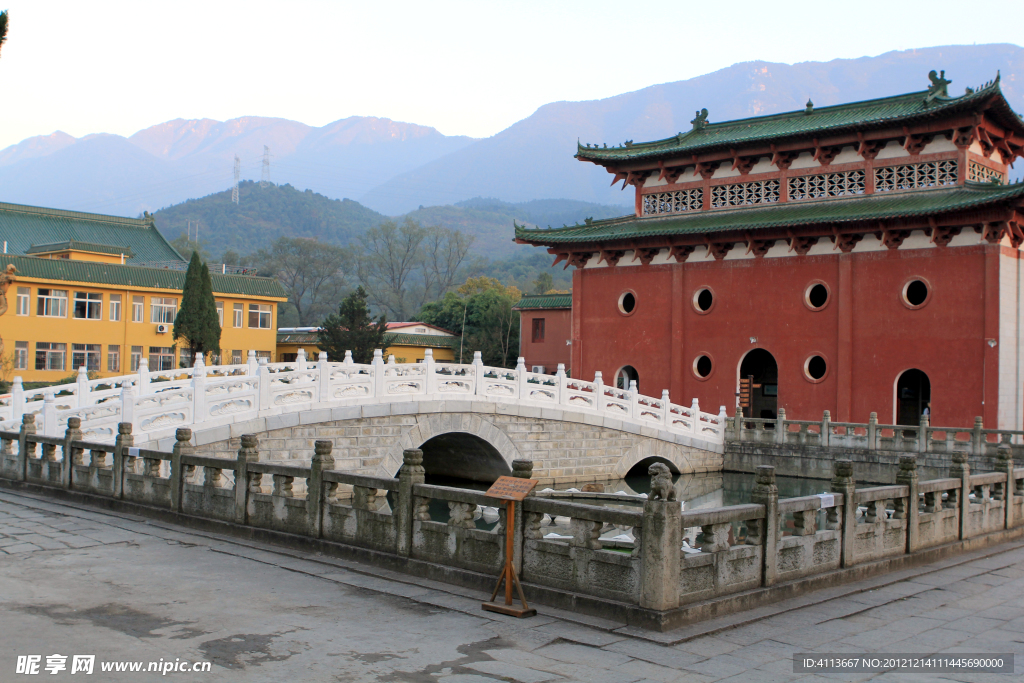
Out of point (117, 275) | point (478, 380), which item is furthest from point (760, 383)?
point (117, 275)

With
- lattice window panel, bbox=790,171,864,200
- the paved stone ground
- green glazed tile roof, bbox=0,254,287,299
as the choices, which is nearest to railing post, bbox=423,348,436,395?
the paved stone ground

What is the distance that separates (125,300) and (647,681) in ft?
122

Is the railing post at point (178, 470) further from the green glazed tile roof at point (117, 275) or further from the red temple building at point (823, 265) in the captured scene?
the green glazed tile roof at point (117, 275)

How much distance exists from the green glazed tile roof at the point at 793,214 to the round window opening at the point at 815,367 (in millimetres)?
4002

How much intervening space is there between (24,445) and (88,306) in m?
25.2

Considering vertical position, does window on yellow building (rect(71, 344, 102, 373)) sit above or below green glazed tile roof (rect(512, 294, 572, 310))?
below

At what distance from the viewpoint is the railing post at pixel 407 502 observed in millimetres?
8695

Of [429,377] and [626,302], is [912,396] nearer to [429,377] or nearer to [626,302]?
[626,302]

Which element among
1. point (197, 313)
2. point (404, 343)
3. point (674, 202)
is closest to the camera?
point (674, 202)

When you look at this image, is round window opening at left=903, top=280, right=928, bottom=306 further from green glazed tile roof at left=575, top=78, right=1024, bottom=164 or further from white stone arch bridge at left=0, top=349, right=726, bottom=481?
white stone arch bridge at left=0, top=349, right=726, bottom=481

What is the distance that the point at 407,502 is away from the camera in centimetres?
868

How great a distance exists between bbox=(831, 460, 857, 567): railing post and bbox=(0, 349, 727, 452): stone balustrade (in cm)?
1019

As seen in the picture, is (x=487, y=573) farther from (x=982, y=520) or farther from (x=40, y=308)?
(x=40, y=308)

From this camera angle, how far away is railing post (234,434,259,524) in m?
10.4
